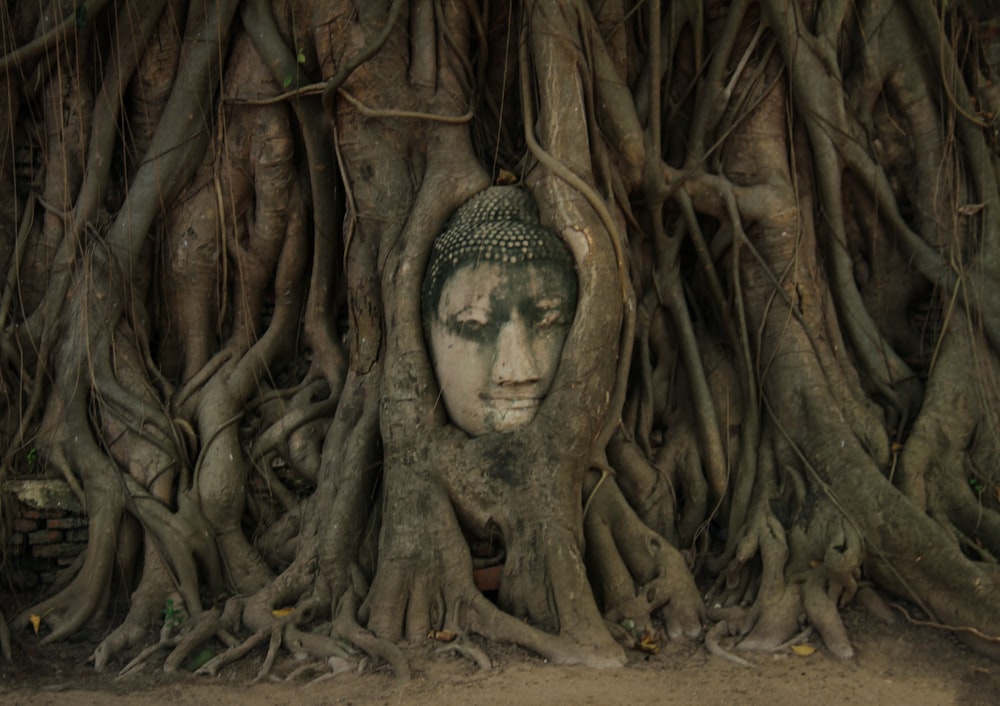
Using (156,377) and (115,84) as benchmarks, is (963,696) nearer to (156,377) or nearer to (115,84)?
(156,377)

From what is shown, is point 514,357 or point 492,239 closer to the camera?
point 514,357

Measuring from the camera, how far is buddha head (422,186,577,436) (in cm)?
416

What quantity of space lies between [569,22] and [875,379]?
207 centimetres

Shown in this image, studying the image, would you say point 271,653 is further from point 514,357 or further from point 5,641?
point 514,357

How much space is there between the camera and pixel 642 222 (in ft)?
15.9

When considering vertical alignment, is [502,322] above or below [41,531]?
above

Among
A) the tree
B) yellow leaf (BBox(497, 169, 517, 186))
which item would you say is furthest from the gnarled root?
yellow leaf (BBox(497, 169, 517, 186))

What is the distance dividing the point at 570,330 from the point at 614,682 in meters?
1.37

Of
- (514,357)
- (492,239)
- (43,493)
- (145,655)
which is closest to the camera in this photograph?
(145,655)

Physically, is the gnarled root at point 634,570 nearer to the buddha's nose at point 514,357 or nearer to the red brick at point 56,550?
the buddha's nose at point 514,357

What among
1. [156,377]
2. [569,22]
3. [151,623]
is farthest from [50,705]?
[569,22]

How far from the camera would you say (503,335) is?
416cm

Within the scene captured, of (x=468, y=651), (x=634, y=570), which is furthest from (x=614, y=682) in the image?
(x=634, y=570)

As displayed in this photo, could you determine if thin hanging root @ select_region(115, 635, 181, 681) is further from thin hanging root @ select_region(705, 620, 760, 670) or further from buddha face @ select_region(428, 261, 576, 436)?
thin hanging root @ select_region(705, 620, 760, 670)
